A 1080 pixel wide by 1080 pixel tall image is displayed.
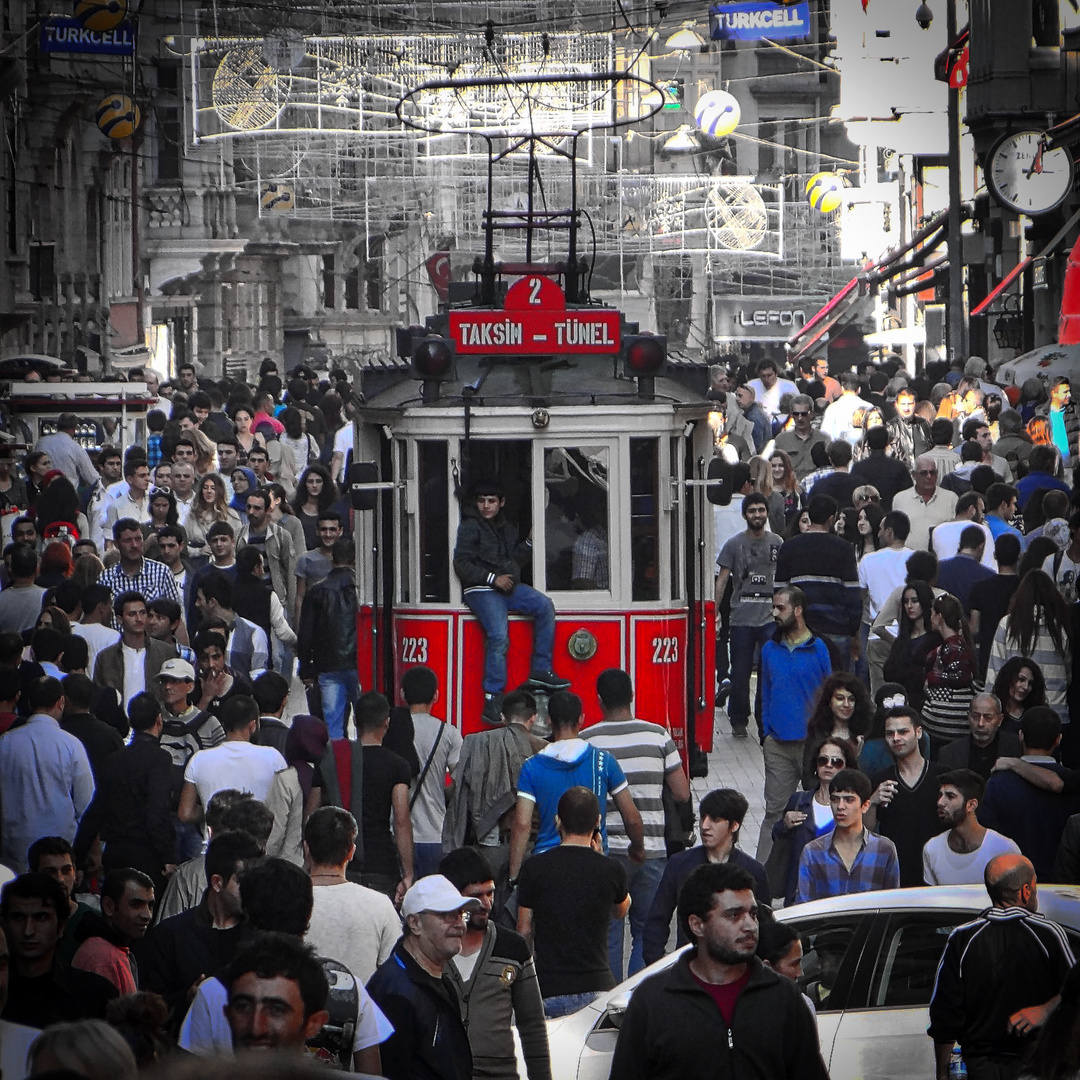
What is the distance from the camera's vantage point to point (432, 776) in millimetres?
9219

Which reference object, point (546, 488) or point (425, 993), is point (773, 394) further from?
point (425, 993)

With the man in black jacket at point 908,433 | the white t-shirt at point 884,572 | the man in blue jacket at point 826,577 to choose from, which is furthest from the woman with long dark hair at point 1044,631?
the man in black jacket at point 908,433

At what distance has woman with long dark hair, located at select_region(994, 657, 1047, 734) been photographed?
9172 millimetres

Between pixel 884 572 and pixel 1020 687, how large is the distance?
343 cm

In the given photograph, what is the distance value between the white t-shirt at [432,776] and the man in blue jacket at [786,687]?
2048 mm

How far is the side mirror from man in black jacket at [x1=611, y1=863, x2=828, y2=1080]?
228 inches

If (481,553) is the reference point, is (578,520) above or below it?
above

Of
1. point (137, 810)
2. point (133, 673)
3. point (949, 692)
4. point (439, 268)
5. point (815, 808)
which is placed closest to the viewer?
point (815, 808)

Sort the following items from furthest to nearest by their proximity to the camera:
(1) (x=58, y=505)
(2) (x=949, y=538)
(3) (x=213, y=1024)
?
1. (1) (x=58, y=505)
2. (2) (x=949, y=538)
3. (3) (x=213, y=1024)

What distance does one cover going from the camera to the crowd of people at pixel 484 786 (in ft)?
17.3

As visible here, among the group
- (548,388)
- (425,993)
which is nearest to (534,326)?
(548,388)

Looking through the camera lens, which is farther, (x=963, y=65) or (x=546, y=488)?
(x=963, y=65)

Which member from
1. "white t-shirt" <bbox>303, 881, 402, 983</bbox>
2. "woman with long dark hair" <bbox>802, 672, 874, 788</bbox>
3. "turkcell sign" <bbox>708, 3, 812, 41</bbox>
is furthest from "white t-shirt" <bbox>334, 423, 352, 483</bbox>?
"turkcell sign" <bbox>708, 3, 812, 41</bbox>

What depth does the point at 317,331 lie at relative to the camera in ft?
177
